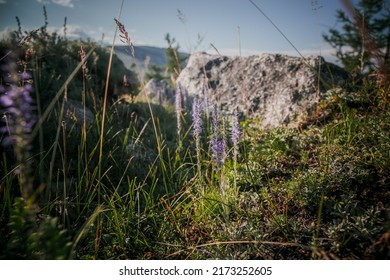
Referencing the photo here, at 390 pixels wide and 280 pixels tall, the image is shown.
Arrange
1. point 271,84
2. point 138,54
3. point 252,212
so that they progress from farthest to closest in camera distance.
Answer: point 271,84 → point 138,54 → point 252,212

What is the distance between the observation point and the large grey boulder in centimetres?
370

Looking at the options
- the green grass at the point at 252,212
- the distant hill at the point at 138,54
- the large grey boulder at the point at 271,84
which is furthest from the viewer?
the large grey boulder at the point at 271,84

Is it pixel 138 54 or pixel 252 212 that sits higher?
pixel 138 54

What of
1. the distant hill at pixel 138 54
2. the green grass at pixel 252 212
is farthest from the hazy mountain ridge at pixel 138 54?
the green grass at pixel 252 212

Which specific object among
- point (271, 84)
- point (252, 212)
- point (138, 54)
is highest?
point (138, 54)

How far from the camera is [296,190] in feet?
5.97

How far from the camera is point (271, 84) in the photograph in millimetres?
4297

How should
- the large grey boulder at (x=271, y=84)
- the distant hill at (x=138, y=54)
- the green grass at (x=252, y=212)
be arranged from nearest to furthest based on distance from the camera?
the green grass at (x=252, y=212)
the distant hill at (x=138, y=54)
the large grey boulder at (x=271, y=84)

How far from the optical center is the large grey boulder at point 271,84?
12.1ft

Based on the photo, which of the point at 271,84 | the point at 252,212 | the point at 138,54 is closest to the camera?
the point at 252,212

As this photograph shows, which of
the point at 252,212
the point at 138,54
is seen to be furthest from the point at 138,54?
the point at 252,212

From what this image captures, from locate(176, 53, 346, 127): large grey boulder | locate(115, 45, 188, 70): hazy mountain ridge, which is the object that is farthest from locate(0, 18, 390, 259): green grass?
locate(176, 53, 346, 127): large grey boulder

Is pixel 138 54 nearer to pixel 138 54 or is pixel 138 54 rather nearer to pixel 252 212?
pixel 138 54

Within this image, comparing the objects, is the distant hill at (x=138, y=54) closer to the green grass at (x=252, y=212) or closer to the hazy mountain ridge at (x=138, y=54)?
the hazy mountain ridge at (x=138, y=54)
